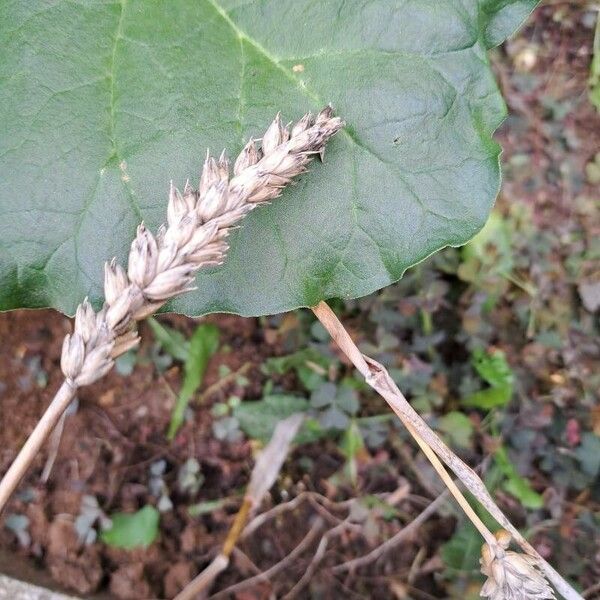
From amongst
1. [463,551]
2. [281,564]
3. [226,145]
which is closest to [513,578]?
[226,145]

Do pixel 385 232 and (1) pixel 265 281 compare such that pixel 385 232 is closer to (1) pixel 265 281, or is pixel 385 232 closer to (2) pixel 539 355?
(1) pixel 265 281

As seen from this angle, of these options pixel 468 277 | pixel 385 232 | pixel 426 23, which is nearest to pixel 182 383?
pixel 468 277

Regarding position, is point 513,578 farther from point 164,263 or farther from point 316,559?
point 316,559

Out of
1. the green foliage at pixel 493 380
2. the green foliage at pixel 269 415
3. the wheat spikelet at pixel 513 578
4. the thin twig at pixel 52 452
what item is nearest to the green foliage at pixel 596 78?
the green foliage at pixel 493 380

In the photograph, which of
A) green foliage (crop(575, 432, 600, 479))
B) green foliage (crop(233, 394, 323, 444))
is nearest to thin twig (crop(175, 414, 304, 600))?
green foliage (crop(233, 394, 323, 444))

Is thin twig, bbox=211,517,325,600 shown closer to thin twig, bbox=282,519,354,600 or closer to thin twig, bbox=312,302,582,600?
thin twig, bbox=282,519,354,600
